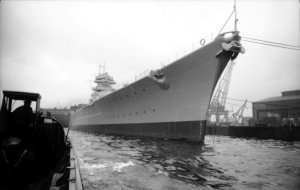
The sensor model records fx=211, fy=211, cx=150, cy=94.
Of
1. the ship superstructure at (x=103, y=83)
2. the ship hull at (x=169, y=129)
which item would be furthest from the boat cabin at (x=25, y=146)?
the ship superstructure at (x=103, y=83)

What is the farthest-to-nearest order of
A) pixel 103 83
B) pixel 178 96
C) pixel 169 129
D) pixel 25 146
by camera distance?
pixel 103 83, pixel 169 129, pixel 178 96, pixel 25 146

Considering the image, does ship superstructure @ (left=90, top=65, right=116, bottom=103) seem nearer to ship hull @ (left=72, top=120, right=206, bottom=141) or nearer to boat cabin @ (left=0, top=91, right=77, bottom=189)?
ship hull @ (left=72, top=120, right=206, bottom=141)

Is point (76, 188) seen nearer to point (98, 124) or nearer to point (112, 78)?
point (98, 124)

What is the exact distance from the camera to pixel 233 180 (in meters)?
5.70

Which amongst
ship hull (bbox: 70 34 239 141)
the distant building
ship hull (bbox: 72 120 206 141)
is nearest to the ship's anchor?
ship hull (bbox: 70 34 239 141)

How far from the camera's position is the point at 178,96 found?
1530 centimetres

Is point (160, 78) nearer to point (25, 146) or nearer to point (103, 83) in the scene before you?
point (25, 146)

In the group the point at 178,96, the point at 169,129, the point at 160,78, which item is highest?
the point at 160,78

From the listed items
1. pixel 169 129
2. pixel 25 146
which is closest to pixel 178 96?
pixel 169 129

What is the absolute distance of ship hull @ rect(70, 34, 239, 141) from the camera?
13.6 meters

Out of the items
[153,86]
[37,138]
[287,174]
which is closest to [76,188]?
[37,138]

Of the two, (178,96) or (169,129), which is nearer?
(178,96)

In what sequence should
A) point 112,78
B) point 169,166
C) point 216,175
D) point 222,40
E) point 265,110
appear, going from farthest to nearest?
point 265,110 < point 112,78 < point 222,40 < point 169,166 < point 216,175

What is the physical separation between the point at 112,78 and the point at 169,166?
3429 centimetres
